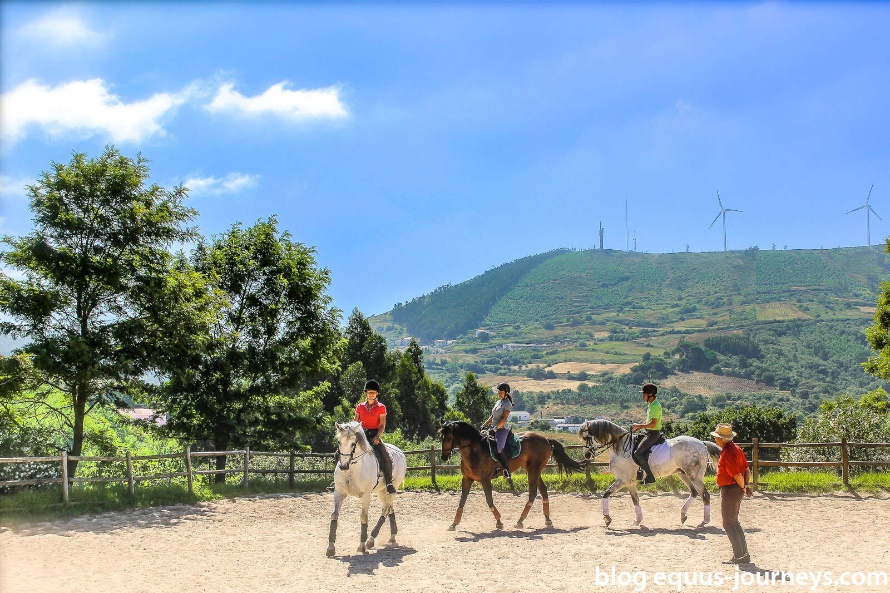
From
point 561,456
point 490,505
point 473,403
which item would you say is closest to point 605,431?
point 561,456

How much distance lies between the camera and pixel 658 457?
13.2m

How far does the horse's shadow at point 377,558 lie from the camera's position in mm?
10039

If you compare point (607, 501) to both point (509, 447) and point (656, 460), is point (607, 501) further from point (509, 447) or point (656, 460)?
point (509, 447)

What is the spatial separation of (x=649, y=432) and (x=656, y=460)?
55cm

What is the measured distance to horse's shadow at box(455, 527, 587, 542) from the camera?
40.4ft

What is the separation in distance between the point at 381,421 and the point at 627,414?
4280 inches

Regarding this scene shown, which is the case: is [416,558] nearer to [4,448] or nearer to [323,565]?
[323,565]

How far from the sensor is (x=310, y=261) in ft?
81.0

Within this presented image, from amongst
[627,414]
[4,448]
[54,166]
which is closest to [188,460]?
[4,448]

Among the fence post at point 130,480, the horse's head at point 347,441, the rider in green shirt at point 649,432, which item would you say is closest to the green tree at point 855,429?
the rider in green shirt at point 649,432

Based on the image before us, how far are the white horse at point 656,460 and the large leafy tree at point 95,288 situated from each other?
1147 cm

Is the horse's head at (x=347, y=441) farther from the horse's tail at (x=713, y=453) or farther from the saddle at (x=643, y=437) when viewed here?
the horse's tail at (x=713, y=453)

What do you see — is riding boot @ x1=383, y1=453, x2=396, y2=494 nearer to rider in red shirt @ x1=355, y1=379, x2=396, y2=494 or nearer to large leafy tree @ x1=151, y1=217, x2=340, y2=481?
rider in red shirt @ x1=355, y1=379, x2=396, y2=494

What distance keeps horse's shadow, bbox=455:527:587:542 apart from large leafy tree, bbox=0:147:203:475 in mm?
9955
